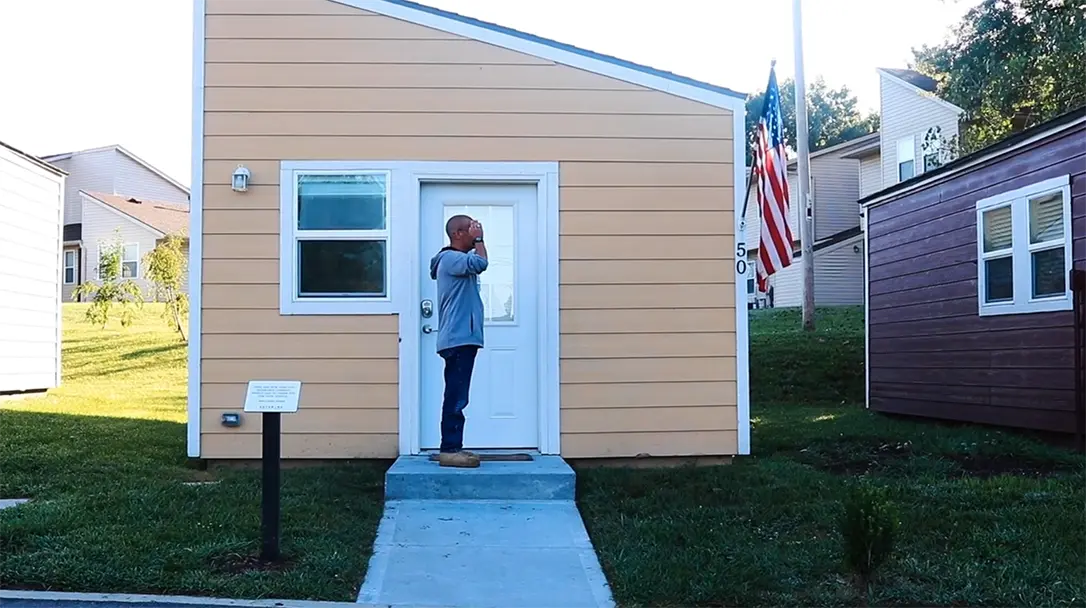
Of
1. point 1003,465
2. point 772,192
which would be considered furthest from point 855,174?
point 772,192

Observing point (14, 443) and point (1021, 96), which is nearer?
point (14, 443)

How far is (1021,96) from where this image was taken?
55.8 ft

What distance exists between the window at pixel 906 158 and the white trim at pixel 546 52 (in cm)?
1738

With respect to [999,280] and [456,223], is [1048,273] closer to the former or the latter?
[999,280]

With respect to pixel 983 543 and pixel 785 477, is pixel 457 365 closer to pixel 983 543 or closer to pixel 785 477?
pixel 785 477

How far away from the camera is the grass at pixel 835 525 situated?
13.5ft

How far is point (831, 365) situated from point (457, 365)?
988 centimetres

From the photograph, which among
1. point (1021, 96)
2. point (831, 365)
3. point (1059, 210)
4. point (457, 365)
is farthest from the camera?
point (1021, 96)

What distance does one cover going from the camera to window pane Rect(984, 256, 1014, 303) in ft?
29.2

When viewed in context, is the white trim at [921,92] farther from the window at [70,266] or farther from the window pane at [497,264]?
the window at [70,266]

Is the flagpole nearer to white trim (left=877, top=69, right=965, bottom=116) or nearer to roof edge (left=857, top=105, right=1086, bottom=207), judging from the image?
white trim (left=877, top=69, right=965, bottom=116)

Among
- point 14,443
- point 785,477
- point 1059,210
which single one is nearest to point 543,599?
Result: point 785,477

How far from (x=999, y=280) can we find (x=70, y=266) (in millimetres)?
28545

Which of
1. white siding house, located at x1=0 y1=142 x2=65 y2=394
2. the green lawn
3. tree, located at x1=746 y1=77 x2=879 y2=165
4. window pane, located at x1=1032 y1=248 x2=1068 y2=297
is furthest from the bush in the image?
tree, located at x1=746 y1=77 x2=879 y2=165
